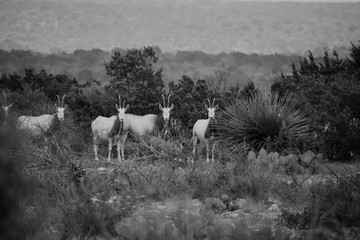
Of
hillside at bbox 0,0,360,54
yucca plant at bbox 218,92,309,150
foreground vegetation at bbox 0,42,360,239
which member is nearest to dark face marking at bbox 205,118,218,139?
yucca plant at bbox 218,92,309,150

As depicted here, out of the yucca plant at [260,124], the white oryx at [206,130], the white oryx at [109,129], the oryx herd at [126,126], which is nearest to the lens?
the yucca plant at [260,124]

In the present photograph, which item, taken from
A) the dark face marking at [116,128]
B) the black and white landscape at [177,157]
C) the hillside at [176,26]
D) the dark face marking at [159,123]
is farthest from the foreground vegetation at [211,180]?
the hillside at [176,26]

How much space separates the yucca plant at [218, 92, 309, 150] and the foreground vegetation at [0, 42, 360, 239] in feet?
0.12

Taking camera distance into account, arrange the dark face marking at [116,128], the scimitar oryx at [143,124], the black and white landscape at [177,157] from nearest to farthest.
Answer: the black and white landscape at [177,157]
the dark face marking at [116,128]
the scimitar oryx at [143,124]

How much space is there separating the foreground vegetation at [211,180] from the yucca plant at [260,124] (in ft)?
0.12

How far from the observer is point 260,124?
16.1 metres

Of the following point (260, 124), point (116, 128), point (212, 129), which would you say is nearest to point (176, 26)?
point (116, 128)

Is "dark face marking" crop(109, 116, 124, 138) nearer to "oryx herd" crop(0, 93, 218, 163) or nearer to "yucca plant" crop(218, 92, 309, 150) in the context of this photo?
"oryx herd" crop(0, 93, 218, 163)

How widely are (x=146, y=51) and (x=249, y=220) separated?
12909 mm

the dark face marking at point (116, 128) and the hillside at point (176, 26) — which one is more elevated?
the hillside at point (176, 26)

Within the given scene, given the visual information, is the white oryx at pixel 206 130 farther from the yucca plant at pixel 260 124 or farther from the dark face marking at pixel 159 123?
the dark face marking at pixel 159 123

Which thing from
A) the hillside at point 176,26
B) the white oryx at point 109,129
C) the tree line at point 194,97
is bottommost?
the white oryx at point 109,129

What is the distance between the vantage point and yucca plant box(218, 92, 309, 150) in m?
16.0

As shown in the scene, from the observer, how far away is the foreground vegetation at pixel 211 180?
8406 millimetres
